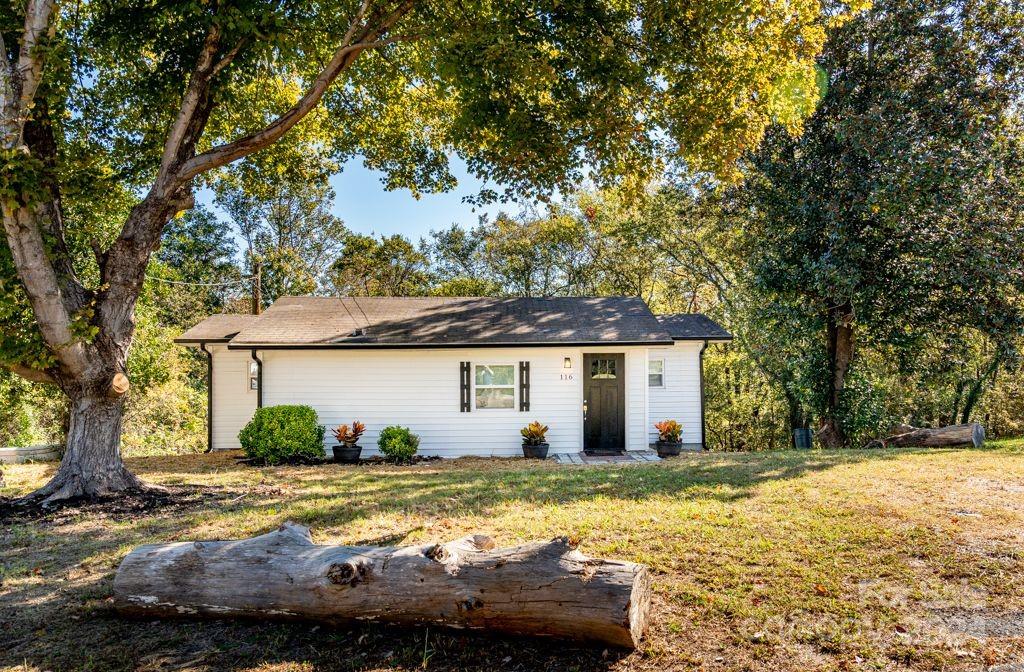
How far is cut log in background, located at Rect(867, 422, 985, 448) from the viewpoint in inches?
469

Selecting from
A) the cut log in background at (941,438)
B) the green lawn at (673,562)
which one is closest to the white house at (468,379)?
the green lawn at (673,562)

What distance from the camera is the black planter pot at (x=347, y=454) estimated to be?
38.7 feet

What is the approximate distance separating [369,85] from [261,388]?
252 inches

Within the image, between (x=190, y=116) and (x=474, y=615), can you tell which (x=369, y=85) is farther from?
(x=474, y=615)

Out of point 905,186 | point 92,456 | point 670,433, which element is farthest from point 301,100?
point 905,186

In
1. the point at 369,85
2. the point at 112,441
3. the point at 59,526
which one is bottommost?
the point at 59,526

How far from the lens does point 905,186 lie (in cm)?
1134

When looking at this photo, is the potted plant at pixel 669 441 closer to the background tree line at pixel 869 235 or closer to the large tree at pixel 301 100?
the background tree line at pixel 869 235

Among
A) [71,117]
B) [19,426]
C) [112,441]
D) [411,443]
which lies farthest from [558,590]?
[19,426]

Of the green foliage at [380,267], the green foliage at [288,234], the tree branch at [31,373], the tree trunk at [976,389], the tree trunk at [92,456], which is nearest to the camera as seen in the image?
the tree branch at [31,373]

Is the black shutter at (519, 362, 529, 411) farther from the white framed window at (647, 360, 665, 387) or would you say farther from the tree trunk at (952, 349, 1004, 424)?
the tree trunk at (952, 349, 1004, 424)

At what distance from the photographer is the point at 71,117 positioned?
8984 mm

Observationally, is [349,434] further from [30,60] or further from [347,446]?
[30,60]

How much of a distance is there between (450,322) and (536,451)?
140 inches
